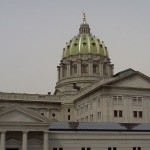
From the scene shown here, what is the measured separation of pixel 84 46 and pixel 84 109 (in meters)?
34.0

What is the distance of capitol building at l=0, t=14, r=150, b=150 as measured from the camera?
5059 centimetres

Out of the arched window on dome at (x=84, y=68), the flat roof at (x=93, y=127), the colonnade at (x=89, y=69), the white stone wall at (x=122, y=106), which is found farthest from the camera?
the arched window on dome at (x=84, y=68)

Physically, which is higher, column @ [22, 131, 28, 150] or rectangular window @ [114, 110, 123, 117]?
rectangular window @ [114, 110, 123, 117]

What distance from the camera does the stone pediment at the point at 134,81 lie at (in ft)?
262

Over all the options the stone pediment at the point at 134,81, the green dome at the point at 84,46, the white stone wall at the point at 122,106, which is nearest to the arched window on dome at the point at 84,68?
the green dome at the point at 84,46

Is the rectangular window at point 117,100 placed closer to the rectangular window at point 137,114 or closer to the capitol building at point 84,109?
the capitol building at point 84,109

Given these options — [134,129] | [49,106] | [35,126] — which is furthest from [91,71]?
[35,126]

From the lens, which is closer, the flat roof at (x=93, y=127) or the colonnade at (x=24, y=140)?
the colonnade at (x=24, y=140)

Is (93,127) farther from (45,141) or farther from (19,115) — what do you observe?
A: (19,115)

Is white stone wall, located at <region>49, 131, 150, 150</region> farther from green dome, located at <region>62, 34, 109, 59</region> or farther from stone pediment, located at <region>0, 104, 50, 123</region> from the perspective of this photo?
green dome, located at <region>62, 34, 109, 59</region>

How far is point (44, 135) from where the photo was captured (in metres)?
50.2

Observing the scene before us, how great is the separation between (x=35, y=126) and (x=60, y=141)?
4749 millimetres

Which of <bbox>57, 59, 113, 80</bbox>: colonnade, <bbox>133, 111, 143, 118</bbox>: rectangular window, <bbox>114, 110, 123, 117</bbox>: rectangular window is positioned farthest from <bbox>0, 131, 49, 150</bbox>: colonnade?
<bbox>57, 59, 113, 80</bbox>: colonnade

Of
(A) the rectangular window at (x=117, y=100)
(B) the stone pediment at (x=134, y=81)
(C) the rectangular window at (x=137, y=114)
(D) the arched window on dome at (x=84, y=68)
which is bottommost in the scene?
(C) the rectangular window at (x=137, y=114)
